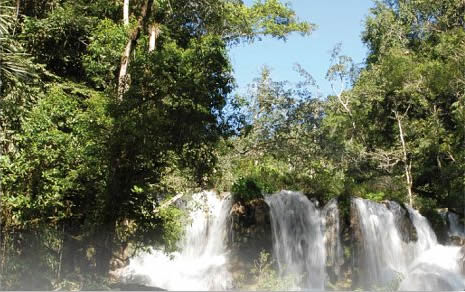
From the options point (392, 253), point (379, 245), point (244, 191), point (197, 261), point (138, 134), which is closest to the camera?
point (138, 134)

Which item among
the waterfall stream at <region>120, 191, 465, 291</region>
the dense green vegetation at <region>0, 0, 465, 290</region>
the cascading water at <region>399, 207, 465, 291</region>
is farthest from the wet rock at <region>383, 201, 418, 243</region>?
the dense green vegetation at <region>0, 0, 465, 290</region>

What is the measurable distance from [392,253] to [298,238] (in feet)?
12.3

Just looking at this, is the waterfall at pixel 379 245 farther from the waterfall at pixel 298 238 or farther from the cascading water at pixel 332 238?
the waterfall at pixel 298 238

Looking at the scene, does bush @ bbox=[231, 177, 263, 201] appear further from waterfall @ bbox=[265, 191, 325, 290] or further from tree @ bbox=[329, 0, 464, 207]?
tree @ bbox=[329, 0, 464, 207]

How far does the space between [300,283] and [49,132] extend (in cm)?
1022

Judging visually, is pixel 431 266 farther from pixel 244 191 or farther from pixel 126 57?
pixel 126 57

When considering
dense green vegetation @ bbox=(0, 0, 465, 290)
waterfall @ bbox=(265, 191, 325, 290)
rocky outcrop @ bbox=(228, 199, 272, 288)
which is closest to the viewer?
dense green vegetation @ bbox=(0, 0, 465, 290)

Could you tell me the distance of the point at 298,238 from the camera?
1656 centimetres

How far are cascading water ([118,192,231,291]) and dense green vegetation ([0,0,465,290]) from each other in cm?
115

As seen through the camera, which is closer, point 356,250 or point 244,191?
point 244,191

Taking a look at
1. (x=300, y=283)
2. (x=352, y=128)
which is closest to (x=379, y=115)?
(x=352, y=128)

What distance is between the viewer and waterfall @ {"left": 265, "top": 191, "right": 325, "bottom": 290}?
16.1m

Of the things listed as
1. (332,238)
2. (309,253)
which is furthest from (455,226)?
(309,253)

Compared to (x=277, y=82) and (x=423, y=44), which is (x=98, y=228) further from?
(x=423, y=44)
